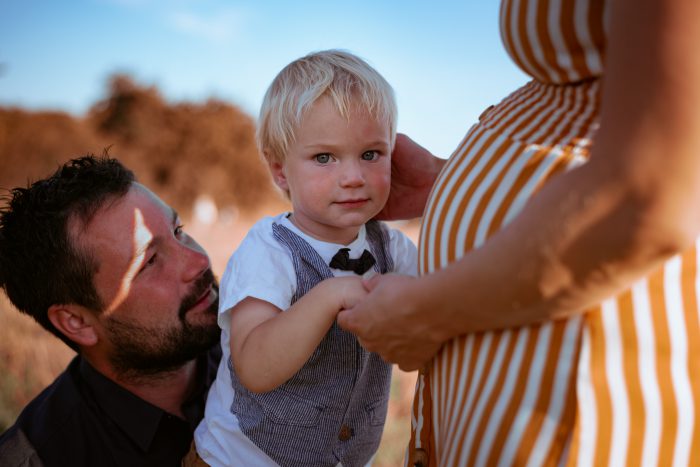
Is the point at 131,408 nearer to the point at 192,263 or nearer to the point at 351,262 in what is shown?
the point at 192,263

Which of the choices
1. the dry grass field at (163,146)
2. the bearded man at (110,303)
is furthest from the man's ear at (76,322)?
the dry grass field at (163,146)

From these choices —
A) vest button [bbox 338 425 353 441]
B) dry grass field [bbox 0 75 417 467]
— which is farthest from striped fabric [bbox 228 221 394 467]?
dry grass field [bbox 0 75 417 467]

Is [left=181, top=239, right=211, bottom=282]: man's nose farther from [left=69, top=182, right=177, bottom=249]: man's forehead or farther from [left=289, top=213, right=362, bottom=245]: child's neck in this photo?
[left=289, top=213, right=362, bottom=245]: child's neck

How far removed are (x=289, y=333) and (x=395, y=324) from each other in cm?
47

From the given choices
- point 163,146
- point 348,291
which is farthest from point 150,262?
point 163,146

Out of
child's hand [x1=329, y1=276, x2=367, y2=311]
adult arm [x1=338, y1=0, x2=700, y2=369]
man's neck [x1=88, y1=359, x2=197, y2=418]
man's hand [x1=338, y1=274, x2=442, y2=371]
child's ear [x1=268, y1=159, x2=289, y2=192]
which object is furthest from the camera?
man's neck [x1=88, y1=359, x2=197, y2=418]

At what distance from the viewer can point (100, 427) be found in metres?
2.62

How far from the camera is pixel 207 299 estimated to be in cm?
283

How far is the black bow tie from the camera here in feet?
6.95

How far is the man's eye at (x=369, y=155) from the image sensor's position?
2205mm

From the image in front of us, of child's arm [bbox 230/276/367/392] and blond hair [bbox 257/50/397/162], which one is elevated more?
blond hair [bbox 257/50/397/162]

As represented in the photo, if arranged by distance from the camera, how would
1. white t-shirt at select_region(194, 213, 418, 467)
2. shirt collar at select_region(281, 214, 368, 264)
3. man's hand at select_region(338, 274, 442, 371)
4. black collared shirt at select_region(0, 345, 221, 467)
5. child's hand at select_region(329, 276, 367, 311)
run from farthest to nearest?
black collared shirt at select_region(0, 345, 221, 467) → shirt collar at select_region(281, 214, 368, 264) → white t-shirt at select_region(194, 213, 418, 467) → child's hand at select_region(329, 276, 367, 311) → man's hand at select_region(338, 274, 442, 371)

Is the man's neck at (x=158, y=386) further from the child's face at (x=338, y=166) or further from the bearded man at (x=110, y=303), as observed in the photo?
the child's face at (x=338, y=166)

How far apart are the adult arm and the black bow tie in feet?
3.22
